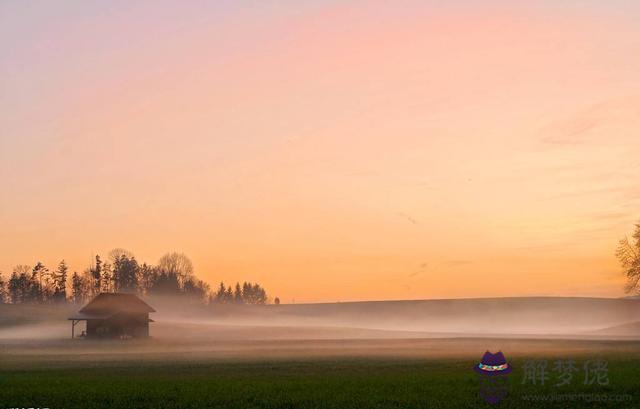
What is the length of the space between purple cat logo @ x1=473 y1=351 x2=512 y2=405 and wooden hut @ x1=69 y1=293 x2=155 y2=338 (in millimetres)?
81903

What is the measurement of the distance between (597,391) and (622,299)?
185966mm

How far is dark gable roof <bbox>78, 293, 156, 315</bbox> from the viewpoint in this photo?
349 feet

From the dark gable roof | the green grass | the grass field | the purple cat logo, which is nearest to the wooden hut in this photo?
the dark gable roof

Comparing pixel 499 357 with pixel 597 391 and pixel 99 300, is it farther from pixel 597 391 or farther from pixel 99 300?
pixel 99 300

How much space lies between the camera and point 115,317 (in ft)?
342

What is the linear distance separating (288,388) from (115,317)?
259 ft

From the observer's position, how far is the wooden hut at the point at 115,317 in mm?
103500

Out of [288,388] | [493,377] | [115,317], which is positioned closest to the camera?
[493,377]

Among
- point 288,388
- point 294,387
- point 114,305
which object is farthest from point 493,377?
point 114,305

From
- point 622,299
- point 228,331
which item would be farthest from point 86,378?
point 622,299

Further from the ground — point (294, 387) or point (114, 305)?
point (114, 305)

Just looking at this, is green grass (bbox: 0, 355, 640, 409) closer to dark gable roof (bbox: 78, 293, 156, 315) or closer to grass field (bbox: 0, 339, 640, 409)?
grass field (bbox: 0, 339, 640, 409)

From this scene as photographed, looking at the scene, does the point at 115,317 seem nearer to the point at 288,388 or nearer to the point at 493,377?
the point at 288,388

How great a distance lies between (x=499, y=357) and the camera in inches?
1015
